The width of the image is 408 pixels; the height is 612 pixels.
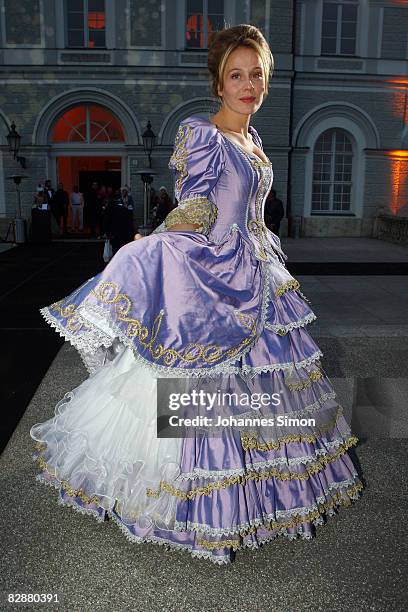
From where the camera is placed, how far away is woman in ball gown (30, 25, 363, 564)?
7.55 ft

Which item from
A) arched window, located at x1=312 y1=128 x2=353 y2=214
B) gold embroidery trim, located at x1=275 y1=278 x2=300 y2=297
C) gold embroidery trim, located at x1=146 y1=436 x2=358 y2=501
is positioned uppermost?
arched window, located at x1=312 y1=128 x2=353 y2=214

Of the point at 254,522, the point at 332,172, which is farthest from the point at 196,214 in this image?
the point at 332,172


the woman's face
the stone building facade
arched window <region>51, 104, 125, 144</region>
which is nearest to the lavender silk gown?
the woman's face

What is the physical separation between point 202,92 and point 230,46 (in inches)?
603

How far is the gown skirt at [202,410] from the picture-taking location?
7.54 feet

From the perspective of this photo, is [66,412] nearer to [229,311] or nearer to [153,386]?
[153,386]

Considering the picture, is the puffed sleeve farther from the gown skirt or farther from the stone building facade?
the stone building facade

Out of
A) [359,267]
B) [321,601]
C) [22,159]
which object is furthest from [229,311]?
[22,159]

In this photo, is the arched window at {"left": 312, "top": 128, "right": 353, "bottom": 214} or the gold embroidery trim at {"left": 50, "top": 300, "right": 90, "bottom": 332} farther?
the arched window at {"left": 312, "top": 128, "right": 353, "bottom": 214}

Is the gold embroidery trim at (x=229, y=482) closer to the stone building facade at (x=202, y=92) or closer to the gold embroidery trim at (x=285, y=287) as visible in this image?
the gold embroidery trim at (x=285, y=287)

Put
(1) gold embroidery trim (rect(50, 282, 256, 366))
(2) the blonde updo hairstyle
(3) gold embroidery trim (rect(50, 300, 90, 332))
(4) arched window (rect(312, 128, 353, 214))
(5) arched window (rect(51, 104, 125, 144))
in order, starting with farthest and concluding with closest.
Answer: (4) arched window (rect(312, 128, 353, 214)), (5) arched window (rect(51, 104, 125, 144)), (2) the blonde updo hairstyle, (3) gold embroidery trim (rect(50, 300, 90, 332)), (1) gold embroidery trim (rect(50, 282, 256, 366))

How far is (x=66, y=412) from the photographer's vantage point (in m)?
2.71

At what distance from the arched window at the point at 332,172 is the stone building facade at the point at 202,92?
0.03m

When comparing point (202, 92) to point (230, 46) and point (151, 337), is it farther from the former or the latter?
point (151, 337)
